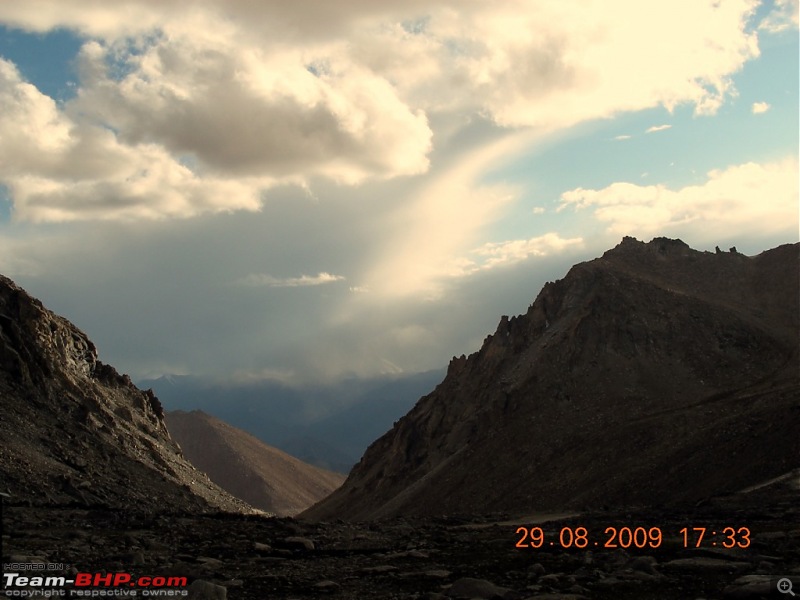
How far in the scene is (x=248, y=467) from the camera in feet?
492

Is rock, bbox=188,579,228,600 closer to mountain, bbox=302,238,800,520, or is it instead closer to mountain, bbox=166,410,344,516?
mountain, bbox=302,238,800,520

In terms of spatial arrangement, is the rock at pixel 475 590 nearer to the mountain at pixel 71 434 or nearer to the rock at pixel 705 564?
the rock at pixel 705 564

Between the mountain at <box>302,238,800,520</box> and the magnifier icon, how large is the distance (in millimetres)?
29347

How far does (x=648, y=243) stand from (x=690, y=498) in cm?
5053

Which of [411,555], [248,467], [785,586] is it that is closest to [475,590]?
[785,586]

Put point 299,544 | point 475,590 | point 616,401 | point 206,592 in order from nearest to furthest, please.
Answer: point 206,592
point 475,590
point 299,544
point 616,401

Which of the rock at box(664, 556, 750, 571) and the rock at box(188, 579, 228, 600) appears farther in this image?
the rock at box(664, 556, 750, 571)

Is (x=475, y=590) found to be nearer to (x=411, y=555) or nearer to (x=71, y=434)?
(x=411, y=555)

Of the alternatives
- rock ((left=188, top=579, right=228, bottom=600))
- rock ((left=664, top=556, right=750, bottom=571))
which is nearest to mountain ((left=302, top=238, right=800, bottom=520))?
rock ((left=664, top=556, right=750, bottom=571))

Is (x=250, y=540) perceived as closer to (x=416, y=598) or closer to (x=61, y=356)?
(x=416, y=598)

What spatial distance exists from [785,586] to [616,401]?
48.1 m
